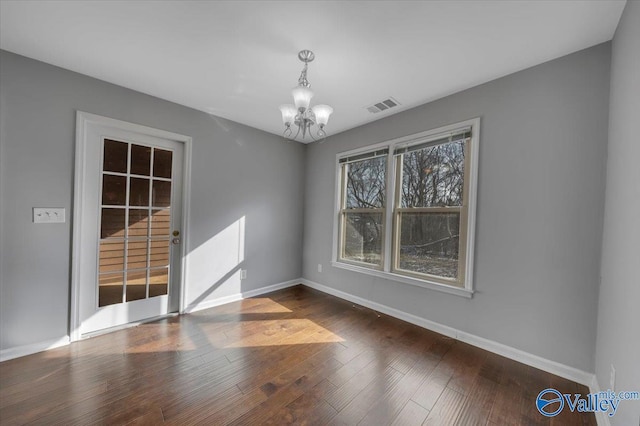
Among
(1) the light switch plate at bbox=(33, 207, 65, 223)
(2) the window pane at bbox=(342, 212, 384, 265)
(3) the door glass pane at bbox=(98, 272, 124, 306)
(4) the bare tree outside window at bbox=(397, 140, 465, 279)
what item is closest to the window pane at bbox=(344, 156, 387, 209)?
(2) the window pane at bbox=(342, 212, 384, 265)

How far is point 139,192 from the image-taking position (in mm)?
2705

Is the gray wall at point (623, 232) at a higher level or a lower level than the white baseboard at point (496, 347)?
higher

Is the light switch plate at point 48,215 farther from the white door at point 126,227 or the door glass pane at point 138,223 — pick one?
the door glass pane at point 138,223

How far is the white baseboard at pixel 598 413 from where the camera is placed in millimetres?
1452

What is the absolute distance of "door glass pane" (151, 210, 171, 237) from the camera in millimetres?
2814

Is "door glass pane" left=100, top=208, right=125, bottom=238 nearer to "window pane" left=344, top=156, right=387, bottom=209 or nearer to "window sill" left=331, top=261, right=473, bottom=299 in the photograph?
"window sill" left=331, top=261, right=473, bottom=299

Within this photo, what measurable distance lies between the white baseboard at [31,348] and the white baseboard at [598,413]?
162 inches

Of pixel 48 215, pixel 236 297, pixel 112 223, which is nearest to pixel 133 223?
pixel 112 223

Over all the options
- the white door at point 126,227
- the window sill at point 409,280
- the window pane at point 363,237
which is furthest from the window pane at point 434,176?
the white door at point 126,227

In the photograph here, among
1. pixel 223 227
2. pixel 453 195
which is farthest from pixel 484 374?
pixel 223 227

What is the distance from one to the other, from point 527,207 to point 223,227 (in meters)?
3.35

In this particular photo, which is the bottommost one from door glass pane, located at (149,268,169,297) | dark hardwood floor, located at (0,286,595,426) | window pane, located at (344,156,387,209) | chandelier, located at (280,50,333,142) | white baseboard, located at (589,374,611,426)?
dark hardwood floor, located at (0,286,595,426)

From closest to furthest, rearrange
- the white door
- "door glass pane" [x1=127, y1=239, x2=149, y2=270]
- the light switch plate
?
1. the light switch plate
2. the white door
3. "door glass pane" [x1=127, y1=239, x2=149, y2=270]

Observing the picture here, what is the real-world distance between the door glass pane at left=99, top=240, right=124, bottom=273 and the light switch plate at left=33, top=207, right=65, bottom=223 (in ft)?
1.33
